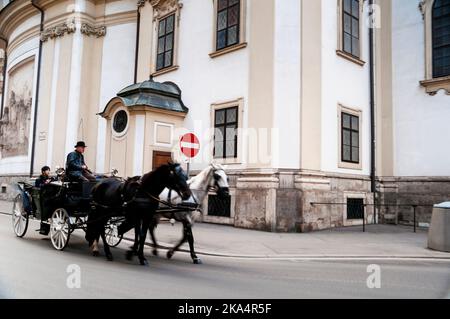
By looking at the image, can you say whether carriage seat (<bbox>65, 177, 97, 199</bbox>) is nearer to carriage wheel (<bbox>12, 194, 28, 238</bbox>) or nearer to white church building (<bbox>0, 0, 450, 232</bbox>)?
carriage wheel (<bbox>12, 194, 28, 238</bbox>)

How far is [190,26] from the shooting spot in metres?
17.8

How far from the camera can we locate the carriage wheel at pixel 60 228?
8.45 metres

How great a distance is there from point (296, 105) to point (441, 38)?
7903 millimetres

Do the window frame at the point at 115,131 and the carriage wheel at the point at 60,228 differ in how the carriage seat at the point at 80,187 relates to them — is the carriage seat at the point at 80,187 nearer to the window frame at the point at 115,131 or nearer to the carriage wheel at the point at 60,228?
the carriage wheel at the point at 60,228

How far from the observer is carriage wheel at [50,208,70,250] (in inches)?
333

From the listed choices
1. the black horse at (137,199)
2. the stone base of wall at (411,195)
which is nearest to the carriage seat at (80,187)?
→ the black horse at (137,199)

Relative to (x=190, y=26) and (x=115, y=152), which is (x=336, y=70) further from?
(x=115, y=152)

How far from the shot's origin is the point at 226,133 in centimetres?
1569

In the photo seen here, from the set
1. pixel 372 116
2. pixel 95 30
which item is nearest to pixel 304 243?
pixel 372 116

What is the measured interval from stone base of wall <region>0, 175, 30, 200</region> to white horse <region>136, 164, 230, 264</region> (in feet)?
66.5

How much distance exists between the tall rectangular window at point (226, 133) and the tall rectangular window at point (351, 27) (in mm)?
5366
